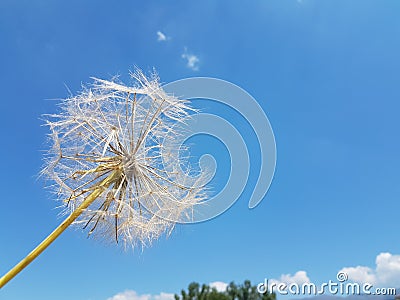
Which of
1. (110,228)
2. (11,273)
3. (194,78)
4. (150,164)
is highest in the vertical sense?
(194,78)

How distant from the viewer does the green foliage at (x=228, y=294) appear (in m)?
39.7

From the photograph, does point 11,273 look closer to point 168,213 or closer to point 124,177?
point 124,177

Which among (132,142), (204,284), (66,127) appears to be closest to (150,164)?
(132,142)

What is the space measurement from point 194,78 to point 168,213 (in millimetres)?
3586

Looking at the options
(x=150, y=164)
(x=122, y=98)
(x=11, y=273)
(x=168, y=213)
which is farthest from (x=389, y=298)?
(x=11, y=273)

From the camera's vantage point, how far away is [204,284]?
4053cm

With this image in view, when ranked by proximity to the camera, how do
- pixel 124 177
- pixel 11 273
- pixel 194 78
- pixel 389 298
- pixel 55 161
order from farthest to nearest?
pixel 389 298
pixel 194 78
pixel 55 161
pixel 124 177
pixel 11 273

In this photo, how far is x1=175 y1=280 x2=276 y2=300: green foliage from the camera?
130 feet

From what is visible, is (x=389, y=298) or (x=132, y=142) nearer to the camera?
(x=132, y=142)

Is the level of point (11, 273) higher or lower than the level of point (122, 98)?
lower

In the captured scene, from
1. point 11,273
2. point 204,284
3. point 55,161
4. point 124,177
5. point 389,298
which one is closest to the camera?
point 11,273

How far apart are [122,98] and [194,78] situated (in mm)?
2381

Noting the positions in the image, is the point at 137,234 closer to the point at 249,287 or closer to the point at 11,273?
the point at 11,273

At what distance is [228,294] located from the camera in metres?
41.1
